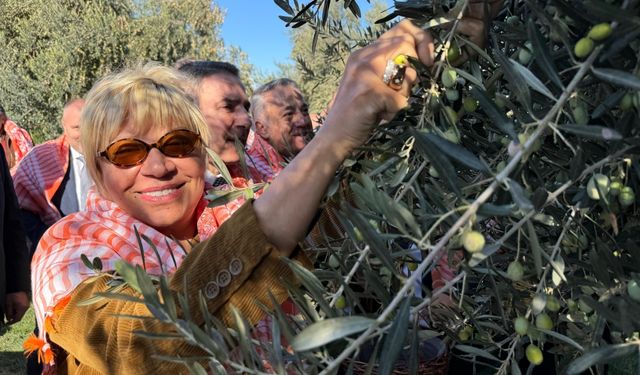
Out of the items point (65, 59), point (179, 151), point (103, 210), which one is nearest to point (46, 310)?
point (103, 210)

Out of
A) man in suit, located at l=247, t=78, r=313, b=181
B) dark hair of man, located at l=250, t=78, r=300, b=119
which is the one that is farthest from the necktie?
dark hair of man, located at l=250, t=78, r=300, b=119

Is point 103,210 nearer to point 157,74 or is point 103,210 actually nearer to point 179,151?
point 179,151

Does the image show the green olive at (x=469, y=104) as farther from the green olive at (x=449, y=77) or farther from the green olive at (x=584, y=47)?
the green olive at (x=584, y=47)

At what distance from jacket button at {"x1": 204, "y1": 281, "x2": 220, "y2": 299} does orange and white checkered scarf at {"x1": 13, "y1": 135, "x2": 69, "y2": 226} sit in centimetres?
300

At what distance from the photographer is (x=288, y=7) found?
3.93 feet

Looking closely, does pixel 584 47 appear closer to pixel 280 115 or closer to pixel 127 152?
pixel 127 152

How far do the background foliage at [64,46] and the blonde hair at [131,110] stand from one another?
14.8 meters

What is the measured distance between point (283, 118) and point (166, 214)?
2.64m

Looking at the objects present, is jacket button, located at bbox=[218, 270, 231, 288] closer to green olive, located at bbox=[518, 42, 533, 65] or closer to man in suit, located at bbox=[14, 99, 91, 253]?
green olive, located at bbox=[518, 42, 533, 65]

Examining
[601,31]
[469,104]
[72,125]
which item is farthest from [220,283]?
[72,125]

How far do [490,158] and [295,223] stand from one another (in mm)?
334

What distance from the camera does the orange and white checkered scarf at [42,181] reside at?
12.5 ft

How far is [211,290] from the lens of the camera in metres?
1.06

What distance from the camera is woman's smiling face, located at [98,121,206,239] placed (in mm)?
1527
